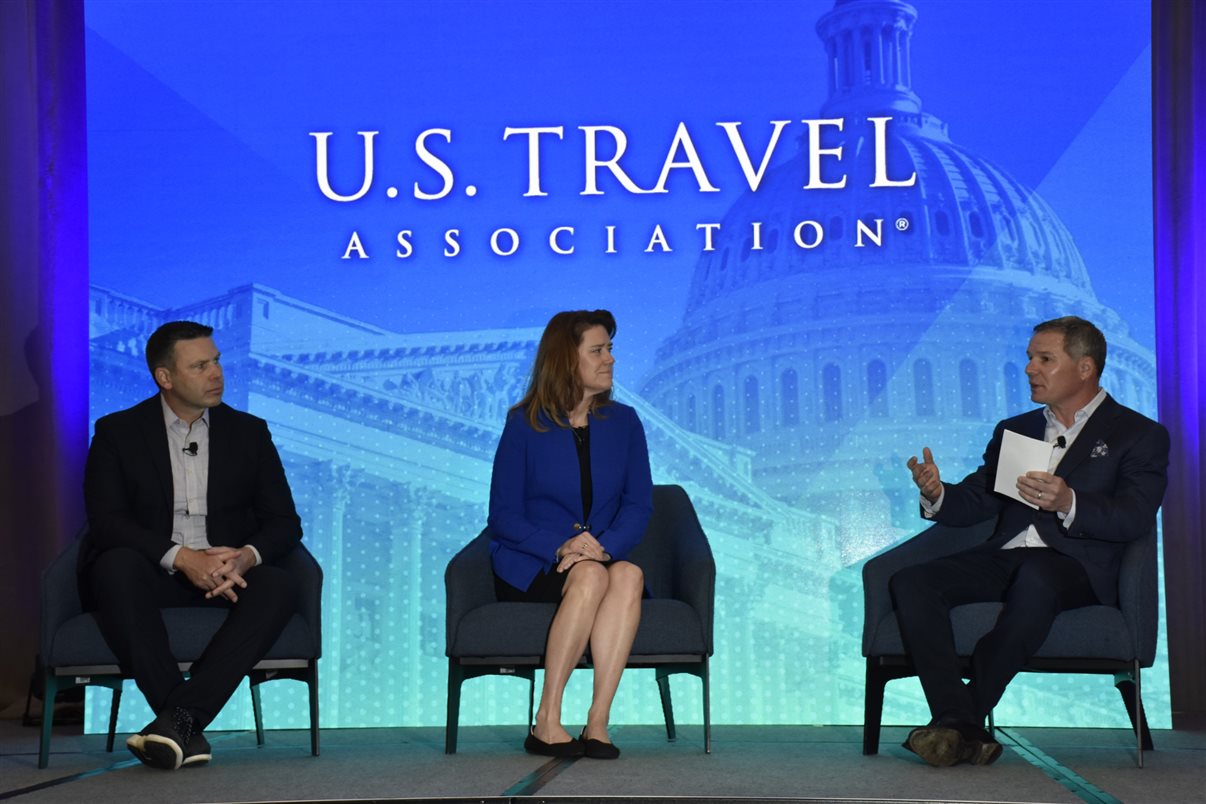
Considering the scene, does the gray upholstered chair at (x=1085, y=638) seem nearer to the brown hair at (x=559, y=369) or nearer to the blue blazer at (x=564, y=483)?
the blue blazer at (x=564, y=483)

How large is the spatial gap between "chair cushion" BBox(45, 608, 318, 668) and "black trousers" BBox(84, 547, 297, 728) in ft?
0.10

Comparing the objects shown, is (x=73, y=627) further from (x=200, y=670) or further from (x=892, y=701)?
(x=892, y=701)

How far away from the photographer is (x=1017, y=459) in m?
3.70

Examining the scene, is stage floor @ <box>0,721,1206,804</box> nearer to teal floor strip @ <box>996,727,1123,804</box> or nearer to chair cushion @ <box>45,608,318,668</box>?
teal floor strip @ <box>996,727,1123,804</box>

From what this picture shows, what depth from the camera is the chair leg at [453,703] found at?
142 inches

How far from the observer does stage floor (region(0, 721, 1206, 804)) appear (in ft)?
9.61

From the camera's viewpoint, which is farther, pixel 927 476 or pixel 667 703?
pixel 667 703

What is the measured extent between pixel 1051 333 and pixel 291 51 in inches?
107

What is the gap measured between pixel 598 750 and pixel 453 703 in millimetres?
425

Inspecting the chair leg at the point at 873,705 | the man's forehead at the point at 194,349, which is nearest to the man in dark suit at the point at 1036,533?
the chair leg at the point at 873,705

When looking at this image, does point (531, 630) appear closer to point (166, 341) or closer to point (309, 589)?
point (309, 589)

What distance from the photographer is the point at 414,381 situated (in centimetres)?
474

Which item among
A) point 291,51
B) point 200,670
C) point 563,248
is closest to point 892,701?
point 563,248

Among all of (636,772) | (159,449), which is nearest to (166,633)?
(159,449)
